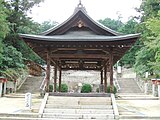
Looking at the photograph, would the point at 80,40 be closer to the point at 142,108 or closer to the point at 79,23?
the point at 79,23

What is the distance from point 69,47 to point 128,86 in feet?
43.4

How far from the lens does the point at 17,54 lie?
23.7m

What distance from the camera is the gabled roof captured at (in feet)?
45.6

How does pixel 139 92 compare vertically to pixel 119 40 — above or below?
below

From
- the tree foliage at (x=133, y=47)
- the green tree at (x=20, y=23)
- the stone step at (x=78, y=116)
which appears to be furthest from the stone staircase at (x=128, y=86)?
the stone step at (x=78, y=116)

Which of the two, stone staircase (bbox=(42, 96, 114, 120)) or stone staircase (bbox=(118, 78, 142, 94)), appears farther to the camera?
stone staircase (bbox=(118, 78, 142, 94))

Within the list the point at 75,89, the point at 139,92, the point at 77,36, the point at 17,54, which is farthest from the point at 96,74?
the point at 77,36

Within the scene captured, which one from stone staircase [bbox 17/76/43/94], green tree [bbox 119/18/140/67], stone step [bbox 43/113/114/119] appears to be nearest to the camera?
stone step [bbox 43/113/114/119]

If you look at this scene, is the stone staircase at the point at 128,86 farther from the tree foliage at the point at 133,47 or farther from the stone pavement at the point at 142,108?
the stone pavement at the point at 142,108

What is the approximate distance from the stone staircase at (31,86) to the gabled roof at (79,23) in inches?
370

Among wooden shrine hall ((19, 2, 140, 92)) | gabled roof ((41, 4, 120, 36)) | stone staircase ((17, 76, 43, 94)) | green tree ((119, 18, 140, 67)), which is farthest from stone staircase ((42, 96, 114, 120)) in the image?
green tree ((119, 18, 140, 67))

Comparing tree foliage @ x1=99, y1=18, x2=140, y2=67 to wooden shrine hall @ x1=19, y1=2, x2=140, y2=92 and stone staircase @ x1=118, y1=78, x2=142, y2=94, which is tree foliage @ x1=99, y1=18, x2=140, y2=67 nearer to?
stone staircase @ x1=118, y1=78, x2=142, y2=94

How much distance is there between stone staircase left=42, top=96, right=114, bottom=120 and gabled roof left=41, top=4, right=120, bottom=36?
3984 mm

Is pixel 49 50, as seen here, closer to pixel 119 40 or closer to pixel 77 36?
pixel 77 36
